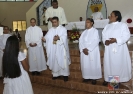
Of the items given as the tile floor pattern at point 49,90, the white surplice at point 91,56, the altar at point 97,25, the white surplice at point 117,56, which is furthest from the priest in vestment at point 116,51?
the altar at point 97,25

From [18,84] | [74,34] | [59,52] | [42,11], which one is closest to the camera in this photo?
[18,84]

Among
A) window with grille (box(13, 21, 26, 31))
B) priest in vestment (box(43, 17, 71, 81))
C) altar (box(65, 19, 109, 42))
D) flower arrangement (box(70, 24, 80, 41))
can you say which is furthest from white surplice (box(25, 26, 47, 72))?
window with grille (box(13, 21, 26, 31))

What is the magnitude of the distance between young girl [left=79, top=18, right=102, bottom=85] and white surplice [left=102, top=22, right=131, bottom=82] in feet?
0.94

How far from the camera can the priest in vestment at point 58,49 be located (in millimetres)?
5098

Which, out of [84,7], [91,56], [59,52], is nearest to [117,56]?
[91,56]

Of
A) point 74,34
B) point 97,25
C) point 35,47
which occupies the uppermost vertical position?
point 97,25

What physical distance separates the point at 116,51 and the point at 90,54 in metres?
0.62

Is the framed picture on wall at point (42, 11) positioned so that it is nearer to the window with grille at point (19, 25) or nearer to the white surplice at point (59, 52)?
the window with grille at point (19, 25)

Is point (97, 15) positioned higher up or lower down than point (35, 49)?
higher up

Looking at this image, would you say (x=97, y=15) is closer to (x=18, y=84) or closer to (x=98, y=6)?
(x=98, y=6)

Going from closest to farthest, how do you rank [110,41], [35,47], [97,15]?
[110,41] → [35,47] → [97,15]

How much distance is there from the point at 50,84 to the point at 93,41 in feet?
5.81

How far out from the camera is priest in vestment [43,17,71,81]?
5.10 meters

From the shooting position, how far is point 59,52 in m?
5.16
